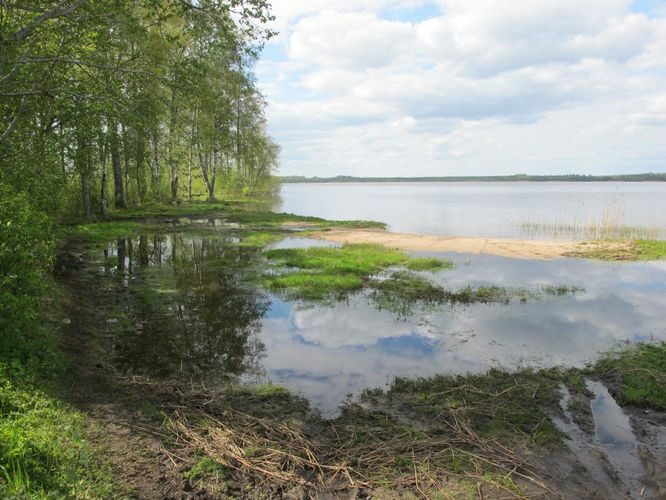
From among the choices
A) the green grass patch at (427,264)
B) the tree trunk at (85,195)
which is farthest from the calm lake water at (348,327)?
the tree trunk at (85,195)

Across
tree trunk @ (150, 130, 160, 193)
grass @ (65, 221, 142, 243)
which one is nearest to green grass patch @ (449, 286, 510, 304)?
grass @ (65, 221, 142, 243)

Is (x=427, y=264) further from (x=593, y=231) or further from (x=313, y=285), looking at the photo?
(x=593, y=231)

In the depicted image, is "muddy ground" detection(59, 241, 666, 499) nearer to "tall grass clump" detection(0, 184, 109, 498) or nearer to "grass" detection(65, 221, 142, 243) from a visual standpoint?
"tall grass clump" detection(0, 184, 109, 498)

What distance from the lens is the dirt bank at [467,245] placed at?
78.5 ft

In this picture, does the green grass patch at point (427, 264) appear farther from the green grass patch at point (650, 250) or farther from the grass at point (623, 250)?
the green grass patch at point (650, 250)

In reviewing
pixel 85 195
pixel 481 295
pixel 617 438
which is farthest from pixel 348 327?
pixel 85 195

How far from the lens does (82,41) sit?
13.2 m

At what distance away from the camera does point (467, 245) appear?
26375 millimetres

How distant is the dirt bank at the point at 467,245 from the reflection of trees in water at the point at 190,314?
8477mm

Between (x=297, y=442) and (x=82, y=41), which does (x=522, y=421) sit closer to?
(x=297, y=442)

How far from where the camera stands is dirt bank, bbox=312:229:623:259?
23938mm

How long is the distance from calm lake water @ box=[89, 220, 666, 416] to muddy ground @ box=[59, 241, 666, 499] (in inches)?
35.7

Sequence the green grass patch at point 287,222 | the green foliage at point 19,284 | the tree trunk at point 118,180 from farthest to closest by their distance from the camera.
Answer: the green grass patch at point 287,222 < the tree trunk at point 118,180 < the green foliage at point 19,284

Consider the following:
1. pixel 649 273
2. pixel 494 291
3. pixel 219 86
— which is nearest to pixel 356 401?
pixel 494 291
